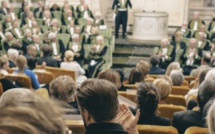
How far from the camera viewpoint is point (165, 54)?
750cm

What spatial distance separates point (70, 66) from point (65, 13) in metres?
3.93

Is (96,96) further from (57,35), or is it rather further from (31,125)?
(57,35)

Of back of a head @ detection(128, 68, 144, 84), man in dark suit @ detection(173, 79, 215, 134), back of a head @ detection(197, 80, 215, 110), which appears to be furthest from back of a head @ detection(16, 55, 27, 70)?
back of a head @ detection(197, 80, 215, 110)

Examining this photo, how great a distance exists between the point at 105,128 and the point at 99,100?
0.16 metres

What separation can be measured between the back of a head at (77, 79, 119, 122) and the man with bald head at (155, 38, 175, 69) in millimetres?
5890

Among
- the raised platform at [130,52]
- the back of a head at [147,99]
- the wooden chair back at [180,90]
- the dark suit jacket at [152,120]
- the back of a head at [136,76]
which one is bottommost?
the raised platform at [130,52]

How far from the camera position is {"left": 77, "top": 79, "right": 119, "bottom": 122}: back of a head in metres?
1.53

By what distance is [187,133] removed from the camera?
2.15 metres

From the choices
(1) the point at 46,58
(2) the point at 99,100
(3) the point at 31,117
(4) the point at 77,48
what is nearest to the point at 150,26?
(4) the point at 77,48

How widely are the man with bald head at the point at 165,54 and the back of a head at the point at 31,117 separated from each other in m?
6.57

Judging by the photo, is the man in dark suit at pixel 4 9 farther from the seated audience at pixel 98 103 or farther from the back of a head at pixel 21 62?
the seated audience at pixel 98 103

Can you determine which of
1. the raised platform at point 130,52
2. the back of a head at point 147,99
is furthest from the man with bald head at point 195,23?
the back of a head at point 147,99

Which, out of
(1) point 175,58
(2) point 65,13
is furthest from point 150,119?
(2) point 65,13

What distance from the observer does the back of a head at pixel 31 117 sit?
2.77ft
